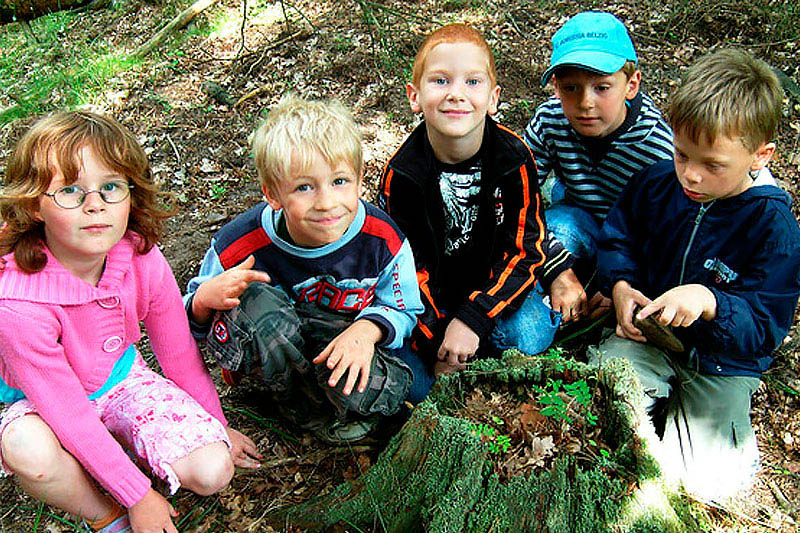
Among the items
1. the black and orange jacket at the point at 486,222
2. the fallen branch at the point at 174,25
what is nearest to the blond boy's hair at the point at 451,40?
the black and orange jacket at the point at 486,222

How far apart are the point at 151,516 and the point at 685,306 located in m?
2.27

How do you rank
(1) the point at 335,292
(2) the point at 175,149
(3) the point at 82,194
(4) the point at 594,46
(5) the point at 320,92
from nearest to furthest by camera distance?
1. (3) the point at 82,194
2. (1) the point at 335,292
3. (4) the point at 594,46
4. (2) the point at 175,149
5. (5) the point at 320,92

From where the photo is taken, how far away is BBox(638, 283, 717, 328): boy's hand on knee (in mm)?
2523

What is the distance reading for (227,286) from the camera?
237cm

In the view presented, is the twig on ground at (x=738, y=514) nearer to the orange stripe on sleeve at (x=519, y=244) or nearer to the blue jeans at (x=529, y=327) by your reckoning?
the blue jeans at (x=529, y=327)

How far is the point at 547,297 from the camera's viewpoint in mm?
3459

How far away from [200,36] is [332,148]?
519 centimetres

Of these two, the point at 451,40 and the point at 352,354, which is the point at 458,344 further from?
the point at 451,40

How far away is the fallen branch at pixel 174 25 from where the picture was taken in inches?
261

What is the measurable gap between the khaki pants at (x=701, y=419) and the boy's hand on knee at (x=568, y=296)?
0.34 m

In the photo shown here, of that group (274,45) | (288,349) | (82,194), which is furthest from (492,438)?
(274,45)

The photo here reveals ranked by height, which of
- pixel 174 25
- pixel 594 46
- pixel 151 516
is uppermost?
pixel 174 25

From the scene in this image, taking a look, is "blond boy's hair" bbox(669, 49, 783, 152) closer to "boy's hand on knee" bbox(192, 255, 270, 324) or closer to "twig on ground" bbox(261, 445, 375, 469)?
"boy's hand on knee" bbox(192, 255, 270, 324)

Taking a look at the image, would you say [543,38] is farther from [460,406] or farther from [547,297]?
[460,406]
